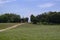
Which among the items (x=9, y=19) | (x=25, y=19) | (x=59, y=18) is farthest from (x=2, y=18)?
(x=59, y=18)

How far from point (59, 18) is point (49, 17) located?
484 centimetres

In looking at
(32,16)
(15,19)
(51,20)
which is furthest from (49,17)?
(15,19)

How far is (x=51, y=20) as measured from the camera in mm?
88500

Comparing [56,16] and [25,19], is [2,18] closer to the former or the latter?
[25,19]

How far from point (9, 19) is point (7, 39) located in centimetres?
8033

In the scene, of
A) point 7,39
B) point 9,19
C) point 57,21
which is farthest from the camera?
point 9,19

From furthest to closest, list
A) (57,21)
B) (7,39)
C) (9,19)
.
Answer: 1. (9,19)
2. (57,21)
3. (7,39)

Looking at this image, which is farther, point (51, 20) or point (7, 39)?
point (51, 20)

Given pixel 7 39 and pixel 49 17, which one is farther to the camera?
pixel 49 17

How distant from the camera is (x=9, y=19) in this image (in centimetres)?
9612

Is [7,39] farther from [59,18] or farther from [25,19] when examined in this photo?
[25,19]

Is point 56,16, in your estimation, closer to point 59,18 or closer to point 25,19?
point 59,18

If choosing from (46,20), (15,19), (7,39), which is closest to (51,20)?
(46,20)

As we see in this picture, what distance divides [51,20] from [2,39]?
73260 mm
